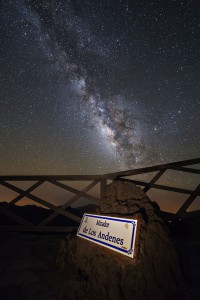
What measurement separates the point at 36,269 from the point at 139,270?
2152mm

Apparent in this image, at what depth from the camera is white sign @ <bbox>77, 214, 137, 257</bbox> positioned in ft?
8.46

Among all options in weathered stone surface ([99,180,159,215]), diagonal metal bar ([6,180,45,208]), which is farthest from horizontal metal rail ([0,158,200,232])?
weathered stone surface ([99,180,159,215])

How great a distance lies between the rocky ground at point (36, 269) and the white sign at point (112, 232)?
822mm

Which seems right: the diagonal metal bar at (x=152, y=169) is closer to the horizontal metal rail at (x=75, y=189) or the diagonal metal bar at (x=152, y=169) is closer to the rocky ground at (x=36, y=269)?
the horizontal metal rail at (x=75, y=189)

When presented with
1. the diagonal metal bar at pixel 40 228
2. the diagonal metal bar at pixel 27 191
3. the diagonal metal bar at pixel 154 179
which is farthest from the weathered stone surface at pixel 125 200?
the diagonal metal bar at pixel 27 191

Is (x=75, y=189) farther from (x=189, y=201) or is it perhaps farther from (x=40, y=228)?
(x=189, y=201)

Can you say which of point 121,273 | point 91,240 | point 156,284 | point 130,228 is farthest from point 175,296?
point 91,240

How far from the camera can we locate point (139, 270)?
8.49ft

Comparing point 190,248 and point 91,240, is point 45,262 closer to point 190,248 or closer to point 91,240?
point 91,240

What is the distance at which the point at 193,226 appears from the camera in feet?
Answer: 24.5

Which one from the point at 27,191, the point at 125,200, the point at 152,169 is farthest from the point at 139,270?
the point at 27,191

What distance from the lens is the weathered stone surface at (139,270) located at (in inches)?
99.8

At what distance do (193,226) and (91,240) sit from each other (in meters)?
5.58

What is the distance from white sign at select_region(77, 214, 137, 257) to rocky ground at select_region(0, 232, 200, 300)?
2.70 ft
